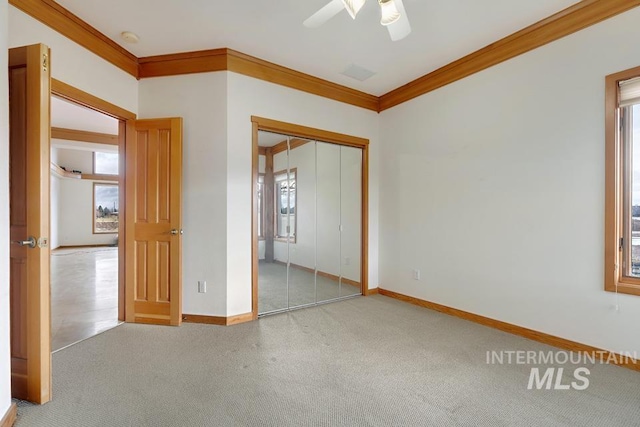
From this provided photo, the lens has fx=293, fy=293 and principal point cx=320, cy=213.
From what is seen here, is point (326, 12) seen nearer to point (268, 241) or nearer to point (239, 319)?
point (268, 241)

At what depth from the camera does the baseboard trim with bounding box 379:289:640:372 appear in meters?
2.29

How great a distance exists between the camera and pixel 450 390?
78.2 inches

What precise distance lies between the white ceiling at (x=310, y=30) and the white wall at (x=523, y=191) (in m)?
0.47

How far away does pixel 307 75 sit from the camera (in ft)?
11.9

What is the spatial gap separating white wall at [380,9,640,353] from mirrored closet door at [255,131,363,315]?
798mm

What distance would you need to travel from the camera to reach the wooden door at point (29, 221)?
1781mm

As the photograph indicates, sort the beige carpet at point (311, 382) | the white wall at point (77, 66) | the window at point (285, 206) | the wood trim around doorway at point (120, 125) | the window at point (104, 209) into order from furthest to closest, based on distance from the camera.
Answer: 1. the window at point (104, 209)
2. the window at point (285, 206)
3. the wood trim around doorway at point (120, 125)
4. the white wall at point (77, 66)
5. the beige carpet at point (311, 382)

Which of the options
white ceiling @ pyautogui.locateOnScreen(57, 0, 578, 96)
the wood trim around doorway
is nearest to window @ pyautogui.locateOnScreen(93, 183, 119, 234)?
the wood trim around doorway

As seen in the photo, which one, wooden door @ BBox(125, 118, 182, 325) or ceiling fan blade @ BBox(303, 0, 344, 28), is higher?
ceiling fan blade @ BBox(303, 0, 344, 28)

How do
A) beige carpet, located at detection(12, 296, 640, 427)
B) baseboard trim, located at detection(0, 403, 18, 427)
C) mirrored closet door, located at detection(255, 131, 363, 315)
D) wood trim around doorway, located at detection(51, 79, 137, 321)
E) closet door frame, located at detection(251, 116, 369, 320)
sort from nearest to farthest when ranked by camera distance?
baseboard trim, located at detection(0, 403, 18, 427)
beige carpet, located at detection(12, 296, 640, 427)
wood trim around doorway, located at detection(51, 79, 137, 321)
closet door frame, located at detection(251, 116, 369, 320)
mirrored closet door, located at detection(255, 131, 363, 315)

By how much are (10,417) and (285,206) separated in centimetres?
281

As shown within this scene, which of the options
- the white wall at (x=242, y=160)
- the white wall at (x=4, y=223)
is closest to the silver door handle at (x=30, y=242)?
the white wall at (x=4, y=223)

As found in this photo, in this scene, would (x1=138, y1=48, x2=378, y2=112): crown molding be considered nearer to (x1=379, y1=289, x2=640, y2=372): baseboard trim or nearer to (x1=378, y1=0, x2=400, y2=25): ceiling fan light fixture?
(x1=378, y1=0, x2=400, y2=25): ceiling fan light fixture

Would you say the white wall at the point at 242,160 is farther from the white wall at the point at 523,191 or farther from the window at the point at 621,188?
the window at the point at 621,188
